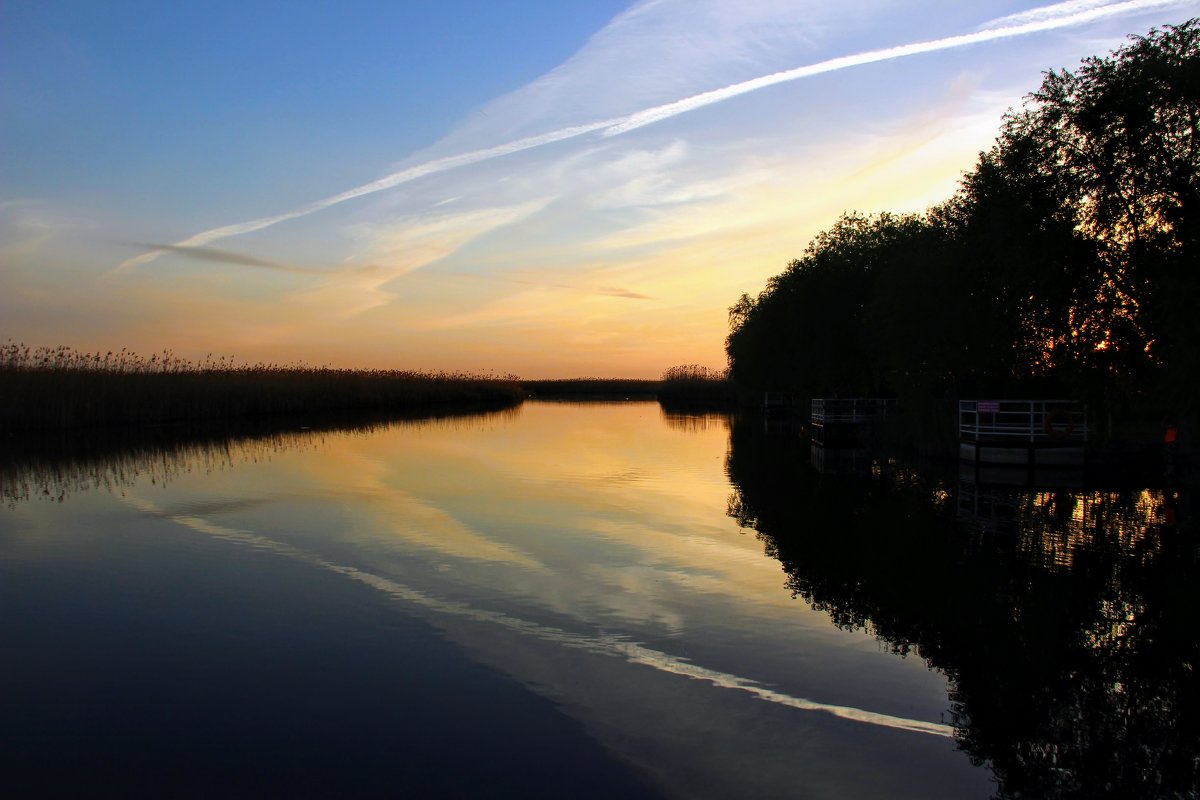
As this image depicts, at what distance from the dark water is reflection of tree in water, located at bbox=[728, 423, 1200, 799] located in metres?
0.04

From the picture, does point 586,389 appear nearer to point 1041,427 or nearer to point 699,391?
point 699,391

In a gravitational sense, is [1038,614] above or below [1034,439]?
below

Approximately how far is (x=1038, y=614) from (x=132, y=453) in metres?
26.3

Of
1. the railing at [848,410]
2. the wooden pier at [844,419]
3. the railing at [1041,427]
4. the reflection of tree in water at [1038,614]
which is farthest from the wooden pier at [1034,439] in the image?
the railing at [848,410]

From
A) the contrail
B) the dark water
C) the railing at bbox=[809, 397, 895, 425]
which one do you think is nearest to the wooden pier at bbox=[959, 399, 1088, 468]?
the dark water

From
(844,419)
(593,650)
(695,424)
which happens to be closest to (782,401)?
(695,424)

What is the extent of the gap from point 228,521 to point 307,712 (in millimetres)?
9799

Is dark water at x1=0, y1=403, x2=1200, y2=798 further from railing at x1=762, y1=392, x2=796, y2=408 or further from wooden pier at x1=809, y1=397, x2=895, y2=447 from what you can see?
railing at x1=762, y1=392, x2=796, y2=408

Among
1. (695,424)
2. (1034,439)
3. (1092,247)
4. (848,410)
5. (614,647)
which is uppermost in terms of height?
(1092,247)

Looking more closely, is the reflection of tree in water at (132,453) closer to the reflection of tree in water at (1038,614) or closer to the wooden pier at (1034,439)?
the reflection of tree in water at (1038,614)

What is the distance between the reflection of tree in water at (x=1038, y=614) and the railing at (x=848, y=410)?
1891 cm

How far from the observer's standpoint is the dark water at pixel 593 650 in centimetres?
579

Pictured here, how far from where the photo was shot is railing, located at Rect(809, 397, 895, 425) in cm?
3834

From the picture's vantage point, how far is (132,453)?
91.6ft
